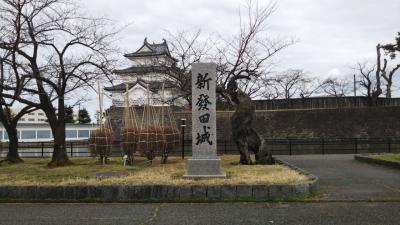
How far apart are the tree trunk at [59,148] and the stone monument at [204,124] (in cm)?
621

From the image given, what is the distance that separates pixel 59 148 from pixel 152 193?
7.75m

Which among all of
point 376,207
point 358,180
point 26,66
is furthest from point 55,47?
point 376,207

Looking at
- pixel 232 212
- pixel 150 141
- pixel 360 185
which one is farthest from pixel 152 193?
pixel 150 141

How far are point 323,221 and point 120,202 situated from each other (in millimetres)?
4144

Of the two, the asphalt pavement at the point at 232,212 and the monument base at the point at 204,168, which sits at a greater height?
the monument base at the point at 204,168

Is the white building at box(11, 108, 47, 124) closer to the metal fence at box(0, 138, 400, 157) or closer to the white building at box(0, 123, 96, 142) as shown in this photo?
the white building at box(0, 123, 96, 142)

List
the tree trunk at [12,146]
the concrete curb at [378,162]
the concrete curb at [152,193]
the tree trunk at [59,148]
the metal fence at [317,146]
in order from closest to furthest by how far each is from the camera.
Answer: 1. the concrete curb at [152,193]
2. the concrete curb at [378,162]
3. the tree trunk at [59,148]
4. the tree trunk at [12,146]
5. the metal fence at [317,146]

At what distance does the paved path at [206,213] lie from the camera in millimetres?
6738

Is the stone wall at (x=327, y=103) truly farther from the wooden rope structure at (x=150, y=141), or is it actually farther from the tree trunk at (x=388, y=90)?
the wooden rope structure at (x=150, y=141)

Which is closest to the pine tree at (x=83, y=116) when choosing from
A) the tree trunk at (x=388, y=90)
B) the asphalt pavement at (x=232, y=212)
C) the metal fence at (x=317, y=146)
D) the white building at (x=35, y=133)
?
the white building at (x=35, y=133)

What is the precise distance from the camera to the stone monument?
436 inches

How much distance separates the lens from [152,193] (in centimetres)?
895

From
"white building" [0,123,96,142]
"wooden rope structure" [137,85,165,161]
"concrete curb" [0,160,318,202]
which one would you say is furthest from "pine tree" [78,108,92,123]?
"concrete curb" [0,160,318,202]

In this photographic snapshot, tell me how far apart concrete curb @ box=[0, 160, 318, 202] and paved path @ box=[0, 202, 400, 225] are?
0.41m
